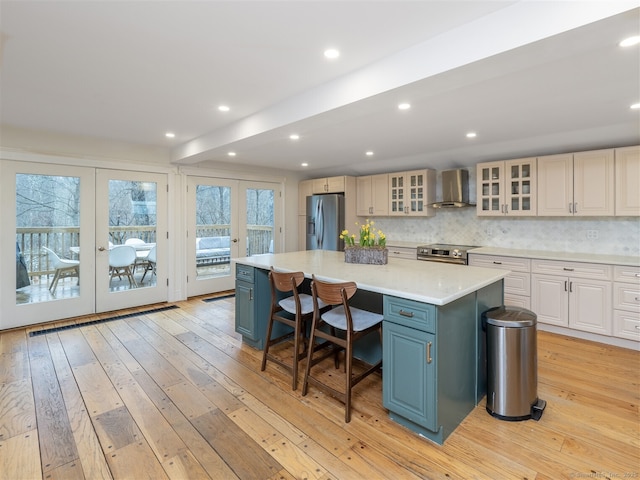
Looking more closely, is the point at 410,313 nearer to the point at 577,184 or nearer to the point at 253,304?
the point at 253,304

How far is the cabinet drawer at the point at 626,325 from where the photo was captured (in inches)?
129

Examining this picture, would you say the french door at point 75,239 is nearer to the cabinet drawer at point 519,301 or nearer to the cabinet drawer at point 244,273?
the cabinet drawer at point 244,273

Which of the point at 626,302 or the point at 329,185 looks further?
the point at 329,185

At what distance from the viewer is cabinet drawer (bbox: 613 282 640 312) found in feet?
10.7

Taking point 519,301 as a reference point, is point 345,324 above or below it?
above

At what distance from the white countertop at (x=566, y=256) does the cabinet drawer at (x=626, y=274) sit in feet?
0.19

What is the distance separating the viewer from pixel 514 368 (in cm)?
217

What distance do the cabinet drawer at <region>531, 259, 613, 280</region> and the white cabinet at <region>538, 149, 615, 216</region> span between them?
64 centimetres

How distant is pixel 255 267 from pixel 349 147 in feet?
7.39

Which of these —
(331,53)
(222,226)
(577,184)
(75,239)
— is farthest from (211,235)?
(577,184)

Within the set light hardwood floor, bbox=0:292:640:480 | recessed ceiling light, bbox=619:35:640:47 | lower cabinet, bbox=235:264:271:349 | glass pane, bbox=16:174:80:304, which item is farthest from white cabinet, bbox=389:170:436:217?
glass pane, bbox=16:174:80:304

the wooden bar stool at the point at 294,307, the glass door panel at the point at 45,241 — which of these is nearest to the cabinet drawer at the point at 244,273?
the wooden bar stool at the point at 294,307

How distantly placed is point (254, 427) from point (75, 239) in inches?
146

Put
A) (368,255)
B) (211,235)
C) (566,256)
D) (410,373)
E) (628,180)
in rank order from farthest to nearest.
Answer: (211,235) < (566,256) < (628,180) < (368,255) < (410,373)
